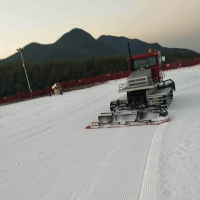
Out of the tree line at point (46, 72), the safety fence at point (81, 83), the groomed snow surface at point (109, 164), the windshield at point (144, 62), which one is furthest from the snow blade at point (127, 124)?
the tree line at point (46, 72)

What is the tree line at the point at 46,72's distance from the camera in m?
53.7

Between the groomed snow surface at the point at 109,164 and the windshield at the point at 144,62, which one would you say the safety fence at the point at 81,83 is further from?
the groomed snow surface at the point at 109,164

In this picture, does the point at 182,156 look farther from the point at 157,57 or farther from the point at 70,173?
the point at 157,57

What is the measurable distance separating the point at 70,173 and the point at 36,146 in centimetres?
313

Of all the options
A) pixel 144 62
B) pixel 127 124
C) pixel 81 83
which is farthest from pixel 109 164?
pixel 81 83

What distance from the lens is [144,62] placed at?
1221 cm

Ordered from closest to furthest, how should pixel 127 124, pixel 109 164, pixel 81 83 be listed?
pixel 109 164 → pixel 127 124 → pixel 81 83

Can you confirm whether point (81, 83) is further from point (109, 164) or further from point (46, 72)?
point (109, 164)

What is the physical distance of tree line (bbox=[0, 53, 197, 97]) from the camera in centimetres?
5369

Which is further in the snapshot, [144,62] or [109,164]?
[144,62]

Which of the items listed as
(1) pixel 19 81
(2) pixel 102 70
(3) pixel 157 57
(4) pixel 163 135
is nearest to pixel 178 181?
(4) pixel 163 135

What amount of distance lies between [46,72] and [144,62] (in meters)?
52.3

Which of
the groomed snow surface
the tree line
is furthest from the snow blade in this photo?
the tree line

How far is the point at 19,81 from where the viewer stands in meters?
54.1
